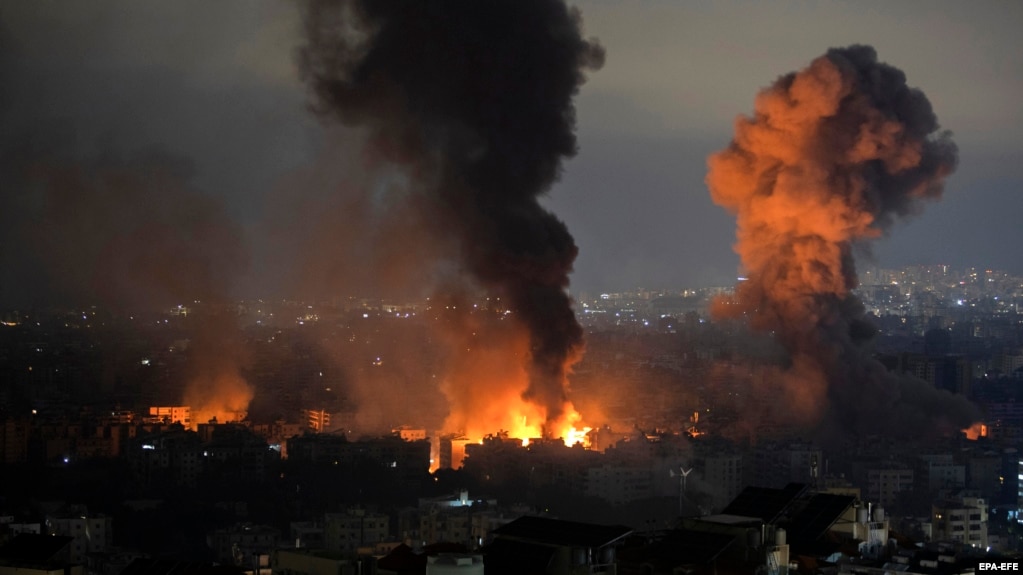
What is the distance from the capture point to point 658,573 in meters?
15.5

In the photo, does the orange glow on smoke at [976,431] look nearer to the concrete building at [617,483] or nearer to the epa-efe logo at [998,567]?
the concrete building at [617,483]

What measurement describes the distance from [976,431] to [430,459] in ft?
42.8

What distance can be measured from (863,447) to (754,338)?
370 inches

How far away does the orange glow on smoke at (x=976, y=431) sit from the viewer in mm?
42250

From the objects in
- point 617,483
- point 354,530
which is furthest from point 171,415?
point 354,530

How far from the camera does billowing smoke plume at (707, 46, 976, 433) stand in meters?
39.6

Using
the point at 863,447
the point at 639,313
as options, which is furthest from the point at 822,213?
the point at 639,313

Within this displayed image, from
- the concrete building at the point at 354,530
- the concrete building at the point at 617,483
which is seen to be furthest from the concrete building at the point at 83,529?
the concrete building at the point at 617,483

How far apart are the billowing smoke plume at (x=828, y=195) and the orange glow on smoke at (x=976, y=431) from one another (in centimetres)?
111

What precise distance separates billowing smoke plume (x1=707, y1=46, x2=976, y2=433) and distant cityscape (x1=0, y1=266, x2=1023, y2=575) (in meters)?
1.22

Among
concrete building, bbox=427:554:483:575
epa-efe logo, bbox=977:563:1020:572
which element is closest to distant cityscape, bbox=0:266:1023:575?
concrete building, bbox=427:554:483:575

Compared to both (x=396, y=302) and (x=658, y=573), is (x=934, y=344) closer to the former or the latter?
(x=396, y=302)

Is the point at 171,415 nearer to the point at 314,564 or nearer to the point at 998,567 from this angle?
the point at 314,564

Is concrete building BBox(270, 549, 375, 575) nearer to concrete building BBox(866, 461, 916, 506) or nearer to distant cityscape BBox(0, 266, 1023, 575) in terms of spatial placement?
distant cityscape BBox(0, 266, 1023, 575)
